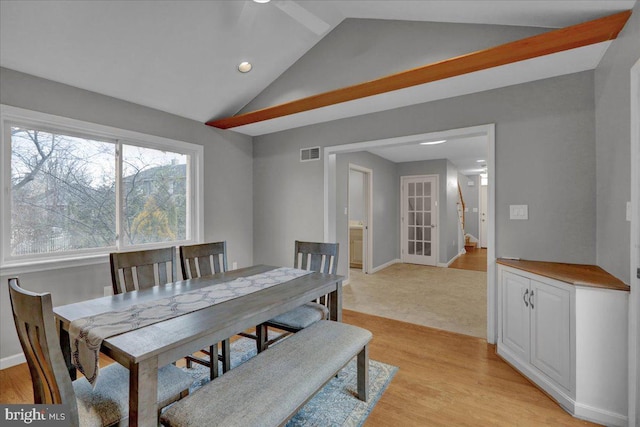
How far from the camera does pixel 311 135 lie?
4.00 m

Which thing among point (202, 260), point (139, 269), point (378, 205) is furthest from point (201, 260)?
point (378, 205)

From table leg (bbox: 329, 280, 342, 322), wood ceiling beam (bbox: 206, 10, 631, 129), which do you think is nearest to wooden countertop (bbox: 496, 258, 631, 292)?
table leg (bbox: 329, 280, 342, 322)

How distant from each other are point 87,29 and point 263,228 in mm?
2885

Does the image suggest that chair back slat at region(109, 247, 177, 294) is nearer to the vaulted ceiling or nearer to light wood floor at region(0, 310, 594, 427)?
light wood floor at region(0, 310, 594, 427)

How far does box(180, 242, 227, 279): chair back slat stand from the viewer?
2449mm

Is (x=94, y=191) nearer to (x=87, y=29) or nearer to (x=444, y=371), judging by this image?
(x=87, y=29)

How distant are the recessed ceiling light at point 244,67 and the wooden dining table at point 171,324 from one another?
2259 mm

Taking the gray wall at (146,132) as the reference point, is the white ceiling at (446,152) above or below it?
above

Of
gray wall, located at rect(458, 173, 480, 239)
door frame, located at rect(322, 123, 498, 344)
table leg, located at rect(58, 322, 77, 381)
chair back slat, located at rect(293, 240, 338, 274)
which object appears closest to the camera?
table leg, located at rect(58, 322, 77, 381)

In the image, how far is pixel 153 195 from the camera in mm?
3441

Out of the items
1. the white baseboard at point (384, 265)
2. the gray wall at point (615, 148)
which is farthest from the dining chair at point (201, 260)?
the white baseboard at point (384, 265)

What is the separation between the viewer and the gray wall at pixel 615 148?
177 centimetres

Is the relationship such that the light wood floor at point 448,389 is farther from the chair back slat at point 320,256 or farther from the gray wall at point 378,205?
the gray wall at point 378,205

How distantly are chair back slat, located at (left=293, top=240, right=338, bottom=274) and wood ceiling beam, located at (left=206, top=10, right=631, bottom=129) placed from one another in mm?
1551
